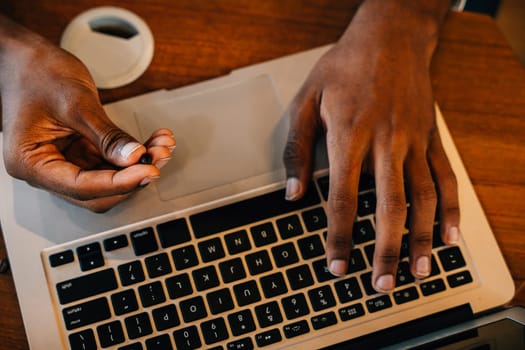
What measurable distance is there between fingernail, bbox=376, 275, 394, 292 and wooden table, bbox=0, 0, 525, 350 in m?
0.17

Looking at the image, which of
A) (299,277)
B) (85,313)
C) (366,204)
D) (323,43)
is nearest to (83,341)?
(85,313)

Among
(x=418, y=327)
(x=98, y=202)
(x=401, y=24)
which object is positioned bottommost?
(x=418, y=327)

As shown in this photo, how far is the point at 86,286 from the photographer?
1.79 feet

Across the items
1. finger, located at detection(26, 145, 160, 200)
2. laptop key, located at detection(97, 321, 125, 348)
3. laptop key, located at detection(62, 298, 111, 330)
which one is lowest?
laptop key, located at detection(97, 321, 125, 348)

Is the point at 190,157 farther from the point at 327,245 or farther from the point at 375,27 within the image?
the point at 375,27

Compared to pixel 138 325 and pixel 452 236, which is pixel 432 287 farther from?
pixel 138 325

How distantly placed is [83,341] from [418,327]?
369 mm

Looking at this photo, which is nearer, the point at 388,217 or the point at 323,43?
the point at 388,217

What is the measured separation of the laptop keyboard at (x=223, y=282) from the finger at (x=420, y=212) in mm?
15

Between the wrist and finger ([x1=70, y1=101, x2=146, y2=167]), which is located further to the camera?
the wrist

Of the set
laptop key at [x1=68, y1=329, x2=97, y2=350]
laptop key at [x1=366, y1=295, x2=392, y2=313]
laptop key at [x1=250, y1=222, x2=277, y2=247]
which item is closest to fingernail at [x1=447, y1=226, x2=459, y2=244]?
laptop key at [x1=366, y1=295, x2=392, y2=313]

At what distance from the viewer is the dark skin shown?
54 centimetres

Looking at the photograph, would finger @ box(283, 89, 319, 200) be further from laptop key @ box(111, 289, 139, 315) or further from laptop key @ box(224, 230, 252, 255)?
laptop key @ box(111, 289, 139, 315)

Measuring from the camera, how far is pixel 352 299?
1.84 feet
